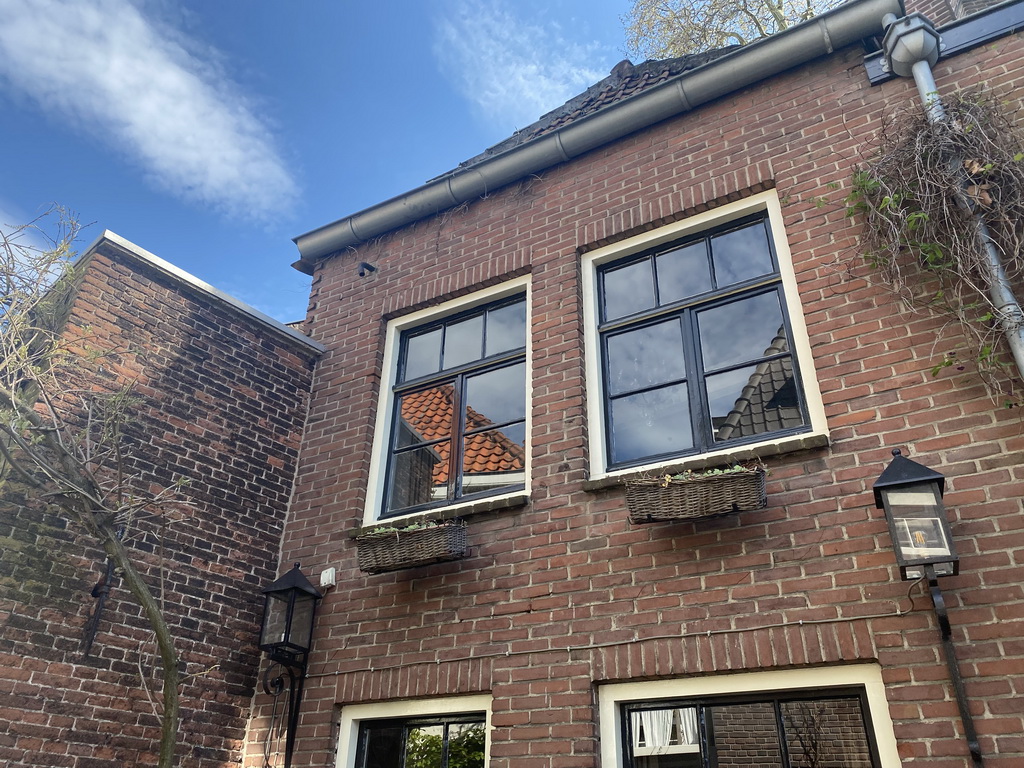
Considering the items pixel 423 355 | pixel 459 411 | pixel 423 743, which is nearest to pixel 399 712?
pixel 423 743

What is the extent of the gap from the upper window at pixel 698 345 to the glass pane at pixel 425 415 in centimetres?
127

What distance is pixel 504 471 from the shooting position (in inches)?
208

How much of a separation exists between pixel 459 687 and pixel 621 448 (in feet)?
5.65

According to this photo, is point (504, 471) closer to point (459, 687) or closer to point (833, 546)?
point (459, 687)

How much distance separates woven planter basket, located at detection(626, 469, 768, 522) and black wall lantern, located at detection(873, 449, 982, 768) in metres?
0.58

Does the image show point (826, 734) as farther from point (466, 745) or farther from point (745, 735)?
point (466, 745)

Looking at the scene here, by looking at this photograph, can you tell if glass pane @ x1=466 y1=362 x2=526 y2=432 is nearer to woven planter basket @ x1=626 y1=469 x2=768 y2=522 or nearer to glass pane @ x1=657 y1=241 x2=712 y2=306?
glass pane @ x1=657 y1=241 x2=712 y2=306

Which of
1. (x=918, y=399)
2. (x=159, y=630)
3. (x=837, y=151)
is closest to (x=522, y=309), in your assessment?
(x=837, y=151)

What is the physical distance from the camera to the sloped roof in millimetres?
6441

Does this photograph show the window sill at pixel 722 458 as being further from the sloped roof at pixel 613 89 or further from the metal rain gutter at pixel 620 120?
the sloped roof at pixel 613 89

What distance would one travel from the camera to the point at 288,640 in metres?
5.08

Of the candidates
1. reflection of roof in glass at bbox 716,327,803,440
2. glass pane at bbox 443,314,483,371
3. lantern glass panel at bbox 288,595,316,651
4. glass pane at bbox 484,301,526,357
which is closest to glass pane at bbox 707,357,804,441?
reflection of roof in glass at bbox 716,327,803,440

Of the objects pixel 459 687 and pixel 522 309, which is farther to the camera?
pixel 522 309

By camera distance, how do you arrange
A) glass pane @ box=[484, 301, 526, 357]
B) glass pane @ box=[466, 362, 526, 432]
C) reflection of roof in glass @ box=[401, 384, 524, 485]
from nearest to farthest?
reflection of roof in glass @ box=[401, 384, 524, 485] < glass pane @ box=[466, 362, 526, 432] < glass pane @ box=[484, 301, 526, 357]
